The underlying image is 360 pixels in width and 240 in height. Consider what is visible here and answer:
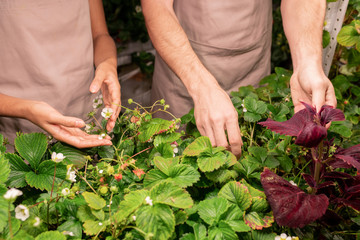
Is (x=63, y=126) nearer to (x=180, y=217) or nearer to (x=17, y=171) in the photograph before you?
(x=17, y=171)

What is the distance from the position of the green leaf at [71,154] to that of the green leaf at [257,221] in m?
0.42

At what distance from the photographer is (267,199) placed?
66 cm

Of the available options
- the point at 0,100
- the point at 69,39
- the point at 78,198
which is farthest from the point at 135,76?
the point at 78,198

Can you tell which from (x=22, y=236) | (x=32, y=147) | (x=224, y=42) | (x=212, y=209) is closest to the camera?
(x=22, y=236)

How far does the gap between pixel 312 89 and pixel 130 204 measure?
68 centimetres

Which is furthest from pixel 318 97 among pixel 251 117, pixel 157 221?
pixel 157 221

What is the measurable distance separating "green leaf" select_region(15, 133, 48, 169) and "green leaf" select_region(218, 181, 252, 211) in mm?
429

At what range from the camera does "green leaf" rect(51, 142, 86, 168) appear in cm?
78

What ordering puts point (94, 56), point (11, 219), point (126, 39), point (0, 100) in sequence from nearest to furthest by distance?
point (11, 219)
point (0, 100)
point (94, 56)
point (126, 39)

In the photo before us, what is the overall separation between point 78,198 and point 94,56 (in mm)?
830

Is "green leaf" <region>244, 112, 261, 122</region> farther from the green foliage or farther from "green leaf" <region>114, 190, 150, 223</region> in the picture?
"green leaf" <region>114, 190, 150, 223</region>

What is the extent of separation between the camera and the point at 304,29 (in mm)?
1177

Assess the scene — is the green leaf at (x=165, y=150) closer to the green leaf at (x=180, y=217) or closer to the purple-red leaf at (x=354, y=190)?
the green leaf at (x=180, y=217)

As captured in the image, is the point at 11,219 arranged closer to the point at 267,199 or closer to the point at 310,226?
the point at 267,199
